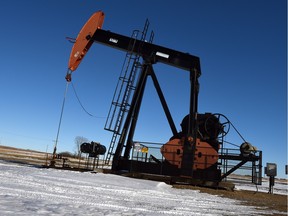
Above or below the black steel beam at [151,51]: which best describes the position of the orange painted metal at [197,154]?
below

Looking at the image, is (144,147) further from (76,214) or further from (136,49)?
(76,214)

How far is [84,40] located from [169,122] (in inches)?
203

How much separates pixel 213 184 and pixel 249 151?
1.95 m

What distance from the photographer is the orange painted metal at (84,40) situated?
13039 millimetres

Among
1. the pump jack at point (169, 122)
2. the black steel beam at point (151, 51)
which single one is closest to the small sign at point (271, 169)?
the pump jack at point (169, 122)

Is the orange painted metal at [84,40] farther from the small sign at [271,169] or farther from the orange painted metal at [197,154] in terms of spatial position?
the small sign at [271,169]

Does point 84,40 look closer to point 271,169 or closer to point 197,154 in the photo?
point 197,154

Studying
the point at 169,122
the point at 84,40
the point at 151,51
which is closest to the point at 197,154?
the point at 169,122

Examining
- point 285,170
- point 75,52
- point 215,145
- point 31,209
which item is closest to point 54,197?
point 31,209

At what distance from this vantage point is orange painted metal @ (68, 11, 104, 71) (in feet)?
42.8

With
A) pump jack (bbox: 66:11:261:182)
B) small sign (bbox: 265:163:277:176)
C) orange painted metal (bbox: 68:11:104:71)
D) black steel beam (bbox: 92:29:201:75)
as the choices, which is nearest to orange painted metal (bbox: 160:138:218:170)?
pump jack (bbox: 66:11:261:182)

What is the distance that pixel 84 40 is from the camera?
13.2 meters

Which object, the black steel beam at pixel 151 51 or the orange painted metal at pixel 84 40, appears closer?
the black steel beam at pixel 151 51

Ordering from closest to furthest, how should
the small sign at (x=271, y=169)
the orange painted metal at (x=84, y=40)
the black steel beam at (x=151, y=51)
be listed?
the black steel beam at (x=151, y=51) < the orange painted metal at (x=84, y=40) < the small sign at (x=271, y=169)
